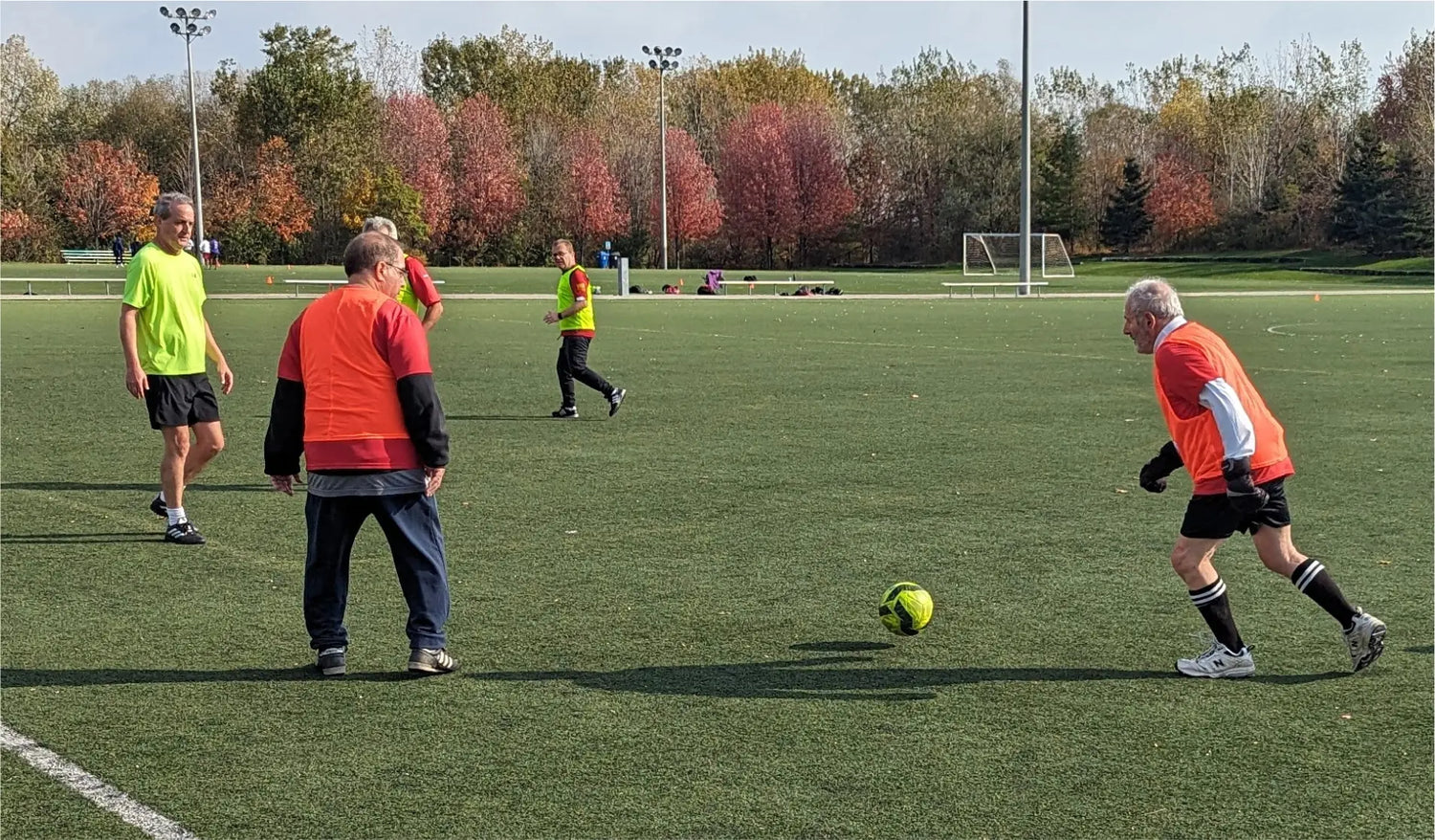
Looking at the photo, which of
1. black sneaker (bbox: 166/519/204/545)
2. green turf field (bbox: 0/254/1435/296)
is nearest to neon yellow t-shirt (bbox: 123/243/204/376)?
black sneaker (bbox: 166/519/204/545)

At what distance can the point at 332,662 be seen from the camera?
6000 millimetres

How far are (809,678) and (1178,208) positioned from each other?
8005cm

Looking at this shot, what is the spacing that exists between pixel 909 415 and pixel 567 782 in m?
10.2

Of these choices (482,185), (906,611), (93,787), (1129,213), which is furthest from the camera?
(1129,213)

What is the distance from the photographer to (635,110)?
3526 inches

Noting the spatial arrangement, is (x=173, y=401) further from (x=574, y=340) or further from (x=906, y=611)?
(x=574, y=340)

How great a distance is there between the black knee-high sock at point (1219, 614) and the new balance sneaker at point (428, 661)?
2991 mm

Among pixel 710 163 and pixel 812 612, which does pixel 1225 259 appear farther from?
pixel 812 612

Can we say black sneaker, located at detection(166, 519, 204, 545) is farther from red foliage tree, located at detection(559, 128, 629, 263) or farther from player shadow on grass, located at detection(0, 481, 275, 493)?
red foliage tree, located at detection(559, 128, 629, 263)

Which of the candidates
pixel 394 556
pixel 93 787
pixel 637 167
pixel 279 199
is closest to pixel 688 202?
pixel 637 167

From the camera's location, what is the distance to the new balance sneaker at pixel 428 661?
596 cm

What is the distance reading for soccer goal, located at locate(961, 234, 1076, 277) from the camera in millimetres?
55781

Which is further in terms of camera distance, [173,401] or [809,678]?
[173,401]

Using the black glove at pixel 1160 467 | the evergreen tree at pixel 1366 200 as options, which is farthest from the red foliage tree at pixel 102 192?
the black glove at pixel 1160 467
